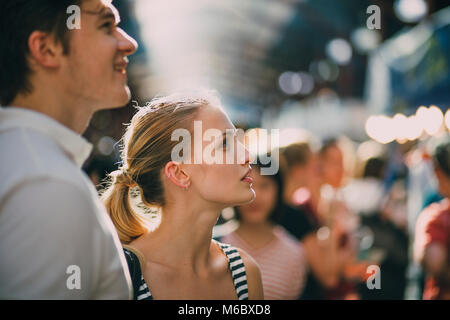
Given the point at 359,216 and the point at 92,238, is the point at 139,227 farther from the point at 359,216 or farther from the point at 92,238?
the point at 359,216

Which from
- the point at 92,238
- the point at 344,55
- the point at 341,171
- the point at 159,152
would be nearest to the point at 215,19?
the point at 344,55

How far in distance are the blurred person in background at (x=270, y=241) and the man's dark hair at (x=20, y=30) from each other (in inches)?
64.1

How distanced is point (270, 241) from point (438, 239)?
1068 mm

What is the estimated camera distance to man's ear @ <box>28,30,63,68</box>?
1.09m

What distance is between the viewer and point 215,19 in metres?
12.8

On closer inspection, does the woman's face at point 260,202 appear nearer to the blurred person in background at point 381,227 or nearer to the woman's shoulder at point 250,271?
the woman's shoulder at point 250,271

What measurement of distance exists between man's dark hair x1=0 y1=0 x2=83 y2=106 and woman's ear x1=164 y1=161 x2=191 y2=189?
0.69m

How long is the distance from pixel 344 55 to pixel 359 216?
12.6 metres

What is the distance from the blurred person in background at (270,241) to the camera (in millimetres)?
2342

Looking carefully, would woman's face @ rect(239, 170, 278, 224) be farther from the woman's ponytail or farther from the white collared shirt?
the white collared shirt
